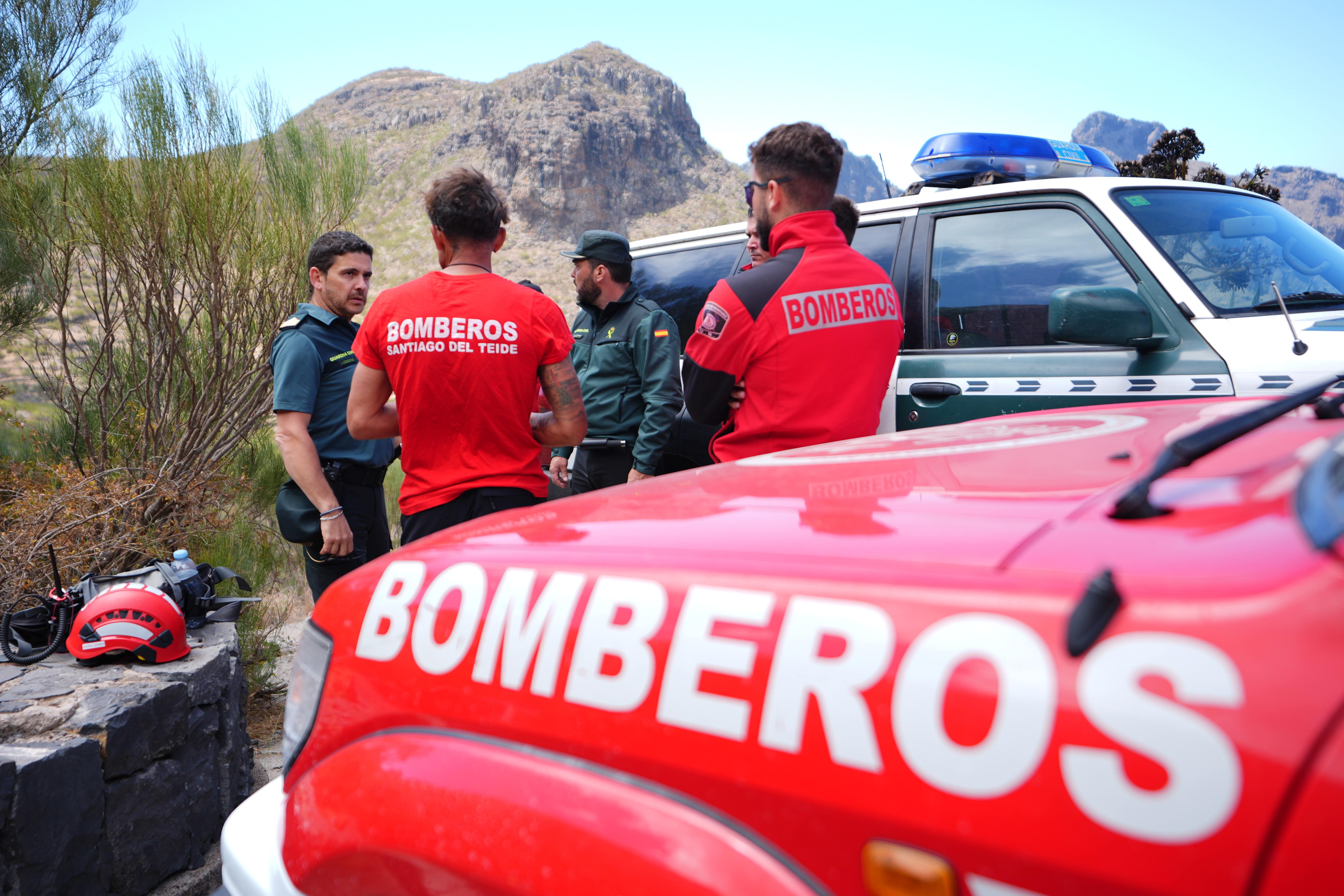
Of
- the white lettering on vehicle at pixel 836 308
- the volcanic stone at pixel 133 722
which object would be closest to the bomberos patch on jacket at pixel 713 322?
the white lettering on vehicle at pixel 836 308

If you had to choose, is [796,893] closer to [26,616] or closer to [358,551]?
[358,551]

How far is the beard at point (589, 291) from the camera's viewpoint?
430 centimetres

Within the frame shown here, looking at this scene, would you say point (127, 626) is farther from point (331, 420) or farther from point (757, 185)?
point (757, 185)

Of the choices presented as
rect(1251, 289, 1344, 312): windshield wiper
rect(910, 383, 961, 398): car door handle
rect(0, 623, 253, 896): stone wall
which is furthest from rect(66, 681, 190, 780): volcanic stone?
rect(1251, 289, 1344, 312): windshield wiper

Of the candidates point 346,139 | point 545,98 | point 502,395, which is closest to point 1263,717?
point 502,395

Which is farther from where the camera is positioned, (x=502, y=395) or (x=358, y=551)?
(x=358, y=551)

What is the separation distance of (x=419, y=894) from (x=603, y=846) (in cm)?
31

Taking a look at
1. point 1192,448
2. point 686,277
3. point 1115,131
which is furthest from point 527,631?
point 1115,131

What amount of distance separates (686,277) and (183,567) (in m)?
2.74

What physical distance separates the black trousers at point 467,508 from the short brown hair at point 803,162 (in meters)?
1.22

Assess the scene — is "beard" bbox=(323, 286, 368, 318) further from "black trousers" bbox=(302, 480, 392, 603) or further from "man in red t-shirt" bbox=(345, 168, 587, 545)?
"man in red t-shirt" bbox=(345, 168, 587, 545)

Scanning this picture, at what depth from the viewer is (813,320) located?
2.46 meters

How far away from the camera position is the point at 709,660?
907 mm

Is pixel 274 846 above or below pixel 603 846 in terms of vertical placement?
below
